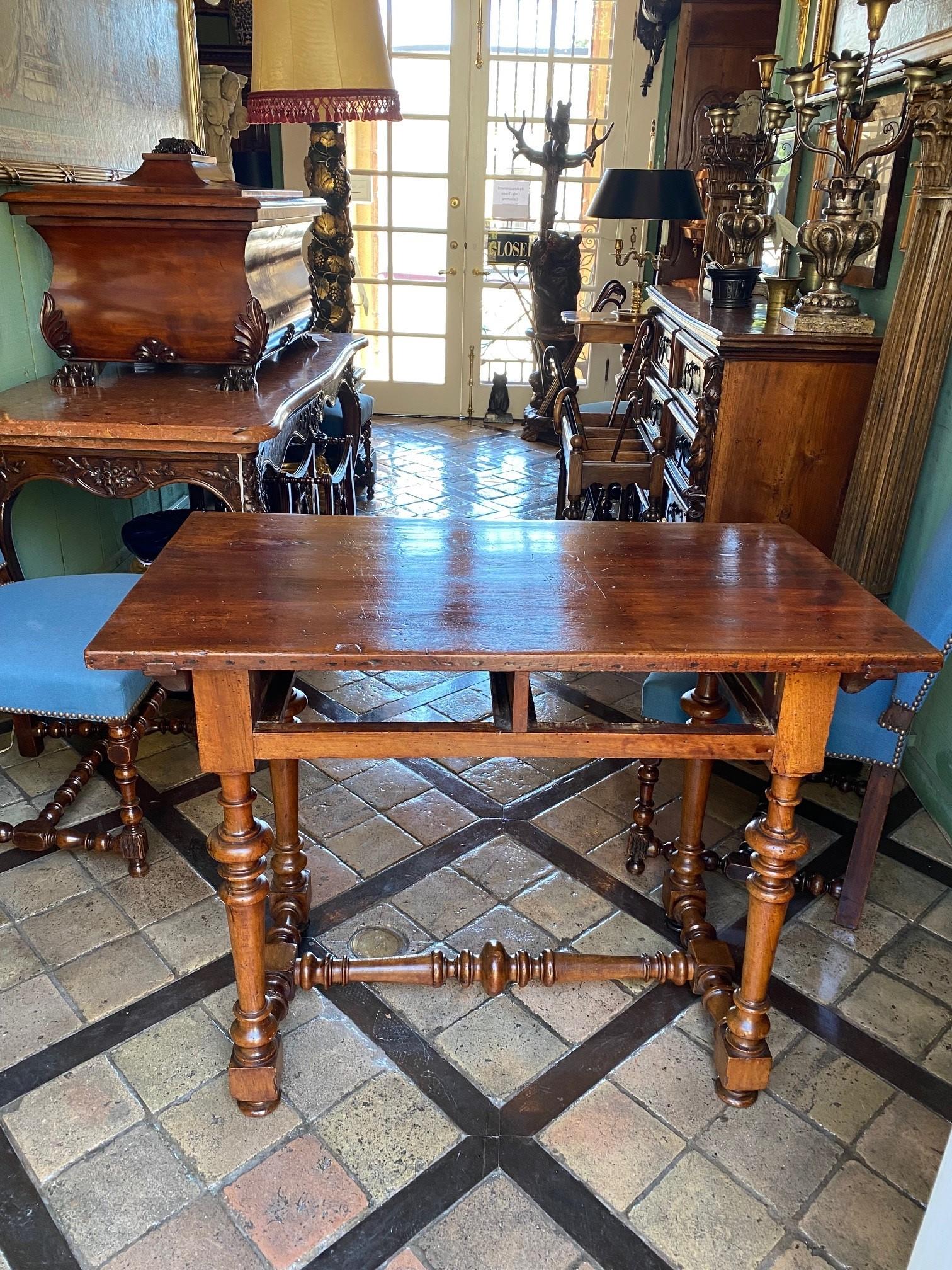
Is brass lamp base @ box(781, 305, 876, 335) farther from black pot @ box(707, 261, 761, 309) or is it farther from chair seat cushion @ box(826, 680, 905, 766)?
chair seat cushion @ box(826, 680, 905, 766)

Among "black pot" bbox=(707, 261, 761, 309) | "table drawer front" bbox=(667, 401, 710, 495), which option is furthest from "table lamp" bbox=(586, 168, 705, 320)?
"table drawer front" bbox=(667, 401, 710, 495)

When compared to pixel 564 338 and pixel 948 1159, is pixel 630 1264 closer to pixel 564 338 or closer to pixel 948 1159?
pixel 948 1159

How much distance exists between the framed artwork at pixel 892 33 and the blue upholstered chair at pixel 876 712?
1370mm

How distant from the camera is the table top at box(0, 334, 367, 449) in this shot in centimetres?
238

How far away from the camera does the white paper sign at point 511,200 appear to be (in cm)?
626

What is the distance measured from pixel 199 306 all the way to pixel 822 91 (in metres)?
2.34

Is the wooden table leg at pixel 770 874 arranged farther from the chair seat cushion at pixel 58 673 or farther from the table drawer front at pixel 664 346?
the table drawer front at pixel 664 346

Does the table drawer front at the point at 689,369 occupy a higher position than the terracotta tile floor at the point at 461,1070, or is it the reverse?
the table drawer front at the point at 689,369

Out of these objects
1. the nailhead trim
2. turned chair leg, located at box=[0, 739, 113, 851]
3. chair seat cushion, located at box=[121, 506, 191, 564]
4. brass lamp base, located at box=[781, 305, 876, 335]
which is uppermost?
brass lamp base, located at box=[781, 305, 876, 335]

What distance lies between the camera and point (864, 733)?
1.97 metres

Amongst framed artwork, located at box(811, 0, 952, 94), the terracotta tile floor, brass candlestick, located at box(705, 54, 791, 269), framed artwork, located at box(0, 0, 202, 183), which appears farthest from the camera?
brass candlestick, located at box(705, 54, 791, 269)

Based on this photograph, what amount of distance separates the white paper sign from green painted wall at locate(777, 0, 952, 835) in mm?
3784

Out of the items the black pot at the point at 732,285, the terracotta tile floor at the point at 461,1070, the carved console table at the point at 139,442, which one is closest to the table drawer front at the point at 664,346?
the black pot at the point at 732,285

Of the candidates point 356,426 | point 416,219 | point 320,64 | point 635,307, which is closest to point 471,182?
point 416,219
